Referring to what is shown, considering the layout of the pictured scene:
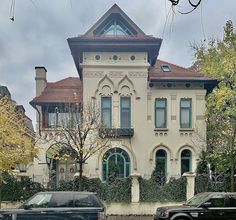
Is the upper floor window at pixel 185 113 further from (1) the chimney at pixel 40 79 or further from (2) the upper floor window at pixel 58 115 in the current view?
(1) the chimney at pixel 40 79

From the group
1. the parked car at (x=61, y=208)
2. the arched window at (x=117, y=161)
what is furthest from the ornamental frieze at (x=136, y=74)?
the parked car at (x=61, y=208)

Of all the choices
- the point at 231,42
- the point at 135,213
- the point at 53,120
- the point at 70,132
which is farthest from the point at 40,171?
the point at 231,42

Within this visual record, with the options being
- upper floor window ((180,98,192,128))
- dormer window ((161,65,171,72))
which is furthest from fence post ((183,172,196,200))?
dormer window ((161,65,171,72))

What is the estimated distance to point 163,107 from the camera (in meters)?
29.2

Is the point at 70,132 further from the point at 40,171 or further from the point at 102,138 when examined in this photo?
the point at 40,171

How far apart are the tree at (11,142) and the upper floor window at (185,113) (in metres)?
10.8

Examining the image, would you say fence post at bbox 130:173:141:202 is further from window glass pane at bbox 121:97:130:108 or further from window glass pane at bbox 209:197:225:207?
window glass pane at bbox 209:197:225:207

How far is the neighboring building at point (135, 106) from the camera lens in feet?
93.6

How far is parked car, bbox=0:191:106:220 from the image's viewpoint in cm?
1332

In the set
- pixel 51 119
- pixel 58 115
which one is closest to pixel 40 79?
pixel 51 119

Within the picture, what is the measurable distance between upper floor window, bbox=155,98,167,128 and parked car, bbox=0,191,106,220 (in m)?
15.9

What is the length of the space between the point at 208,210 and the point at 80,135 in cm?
908

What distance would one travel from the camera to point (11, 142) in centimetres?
2097

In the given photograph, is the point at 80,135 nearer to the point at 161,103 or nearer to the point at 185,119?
the point at 161,103
